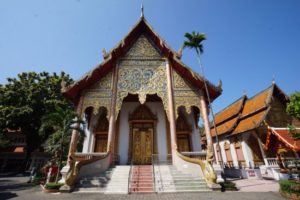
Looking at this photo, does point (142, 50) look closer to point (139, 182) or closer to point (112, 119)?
point (112, 119)

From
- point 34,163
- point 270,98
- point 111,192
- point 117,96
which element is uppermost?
point 270,98

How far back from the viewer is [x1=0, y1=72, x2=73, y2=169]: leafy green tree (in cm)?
2067

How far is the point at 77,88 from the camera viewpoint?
10.9m

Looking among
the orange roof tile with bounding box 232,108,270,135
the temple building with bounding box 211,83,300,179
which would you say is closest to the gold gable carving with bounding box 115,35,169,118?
the temple building with bounding box 211,83,300,179

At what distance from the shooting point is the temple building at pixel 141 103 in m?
10.5

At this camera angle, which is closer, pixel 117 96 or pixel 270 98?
pixel 117 96

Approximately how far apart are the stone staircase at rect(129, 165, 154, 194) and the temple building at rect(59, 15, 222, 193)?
0.94 feet

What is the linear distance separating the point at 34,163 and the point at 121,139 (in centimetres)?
2392

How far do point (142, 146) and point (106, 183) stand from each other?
4878 mm

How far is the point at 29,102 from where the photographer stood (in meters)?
21.6

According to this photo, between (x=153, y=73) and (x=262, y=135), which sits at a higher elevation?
(x=153, y=73)

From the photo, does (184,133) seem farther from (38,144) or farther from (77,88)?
(38,144)

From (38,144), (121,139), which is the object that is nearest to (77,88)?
(121,139)

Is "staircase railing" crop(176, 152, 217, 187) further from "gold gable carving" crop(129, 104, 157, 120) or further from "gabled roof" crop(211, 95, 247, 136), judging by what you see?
"gabled roof" crop(211, 95, 247, 136)
